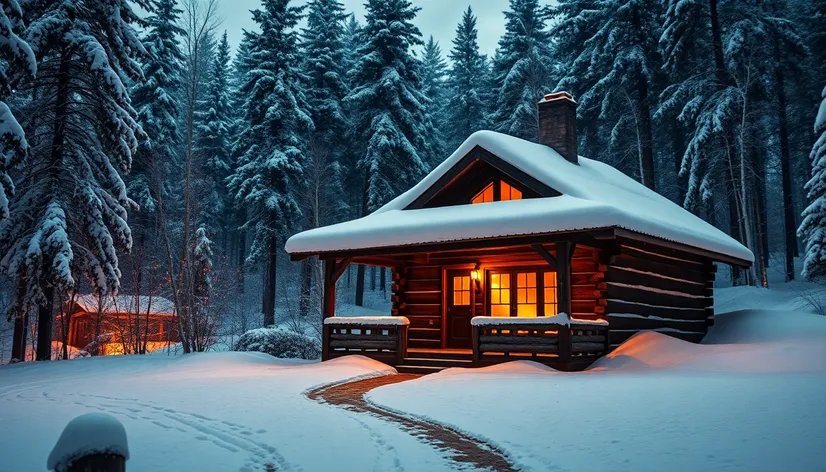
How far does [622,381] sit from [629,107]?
23390mm

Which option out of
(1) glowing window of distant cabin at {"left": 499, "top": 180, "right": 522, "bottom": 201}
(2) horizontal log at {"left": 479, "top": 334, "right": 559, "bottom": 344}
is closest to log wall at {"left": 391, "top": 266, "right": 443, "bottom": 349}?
(1) glowing window of distant cabin at {"left": 499, "top": 180, "right": 522, "bottom": 201}

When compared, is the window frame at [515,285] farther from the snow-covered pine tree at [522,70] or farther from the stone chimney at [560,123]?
the snow-covered pine tree at [522,70]

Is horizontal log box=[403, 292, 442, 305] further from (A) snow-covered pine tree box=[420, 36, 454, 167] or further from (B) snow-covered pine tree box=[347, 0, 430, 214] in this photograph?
(A) snow-covered pine tree box=[420, 36, 454, 167]

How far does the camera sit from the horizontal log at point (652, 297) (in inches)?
591

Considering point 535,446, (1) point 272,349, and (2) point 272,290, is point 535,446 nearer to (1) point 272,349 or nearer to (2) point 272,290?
(1) point 272,349

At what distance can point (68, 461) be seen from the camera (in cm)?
346

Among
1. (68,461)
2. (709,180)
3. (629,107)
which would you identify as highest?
(629,107)

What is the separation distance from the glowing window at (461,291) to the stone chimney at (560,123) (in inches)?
183

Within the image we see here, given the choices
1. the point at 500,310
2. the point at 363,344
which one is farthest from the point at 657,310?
A: the point at 363,344

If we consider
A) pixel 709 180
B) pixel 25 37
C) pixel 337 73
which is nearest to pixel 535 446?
pixel 25 37

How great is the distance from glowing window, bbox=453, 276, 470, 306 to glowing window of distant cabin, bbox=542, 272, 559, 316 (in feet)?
7.33

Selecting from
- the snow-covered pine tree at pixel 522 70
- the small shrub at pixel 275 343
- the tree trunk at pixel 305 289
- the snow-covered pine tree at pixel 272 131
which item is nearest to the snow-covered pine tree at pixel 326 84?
the tree trunk at pixel 305 289

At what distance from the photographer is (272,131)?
107 feet

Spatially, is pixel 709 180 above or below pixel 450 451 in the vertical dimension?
above
